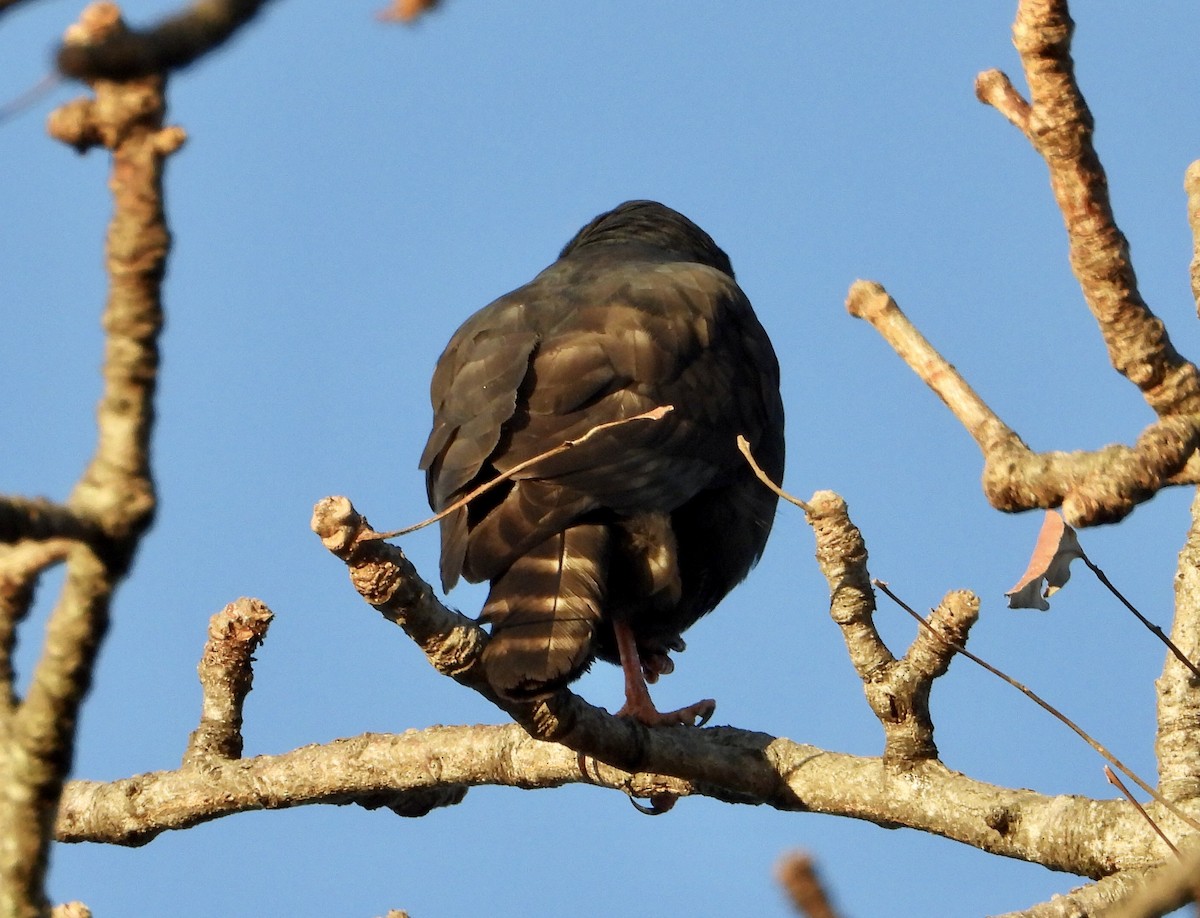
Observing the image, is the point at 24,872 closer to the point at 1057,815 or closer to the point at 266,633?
the point at 1057,815

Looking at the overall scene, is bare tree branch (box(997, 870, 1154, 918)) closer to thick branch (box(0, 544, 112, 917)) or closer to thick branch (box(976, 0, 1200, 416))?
thick branch (box(976, 0, 1200, 416))

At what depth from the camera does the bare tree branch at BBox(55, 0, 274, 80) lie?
1224mm

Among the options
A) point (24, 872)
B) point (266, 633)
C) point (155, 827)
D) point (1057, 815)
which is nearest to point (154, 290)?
point (24, 872)

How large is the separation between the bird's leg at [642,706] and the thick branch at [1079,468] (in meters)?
2.75

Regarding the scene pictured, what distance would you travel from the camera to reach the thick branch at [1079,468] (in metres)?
2.41

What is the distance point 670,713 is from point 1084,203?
10.2ft

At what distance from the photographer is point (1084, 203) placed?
2453mm

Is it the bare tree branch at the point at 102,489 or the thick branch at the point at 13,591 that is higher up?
the thick branch at the point at 13,591

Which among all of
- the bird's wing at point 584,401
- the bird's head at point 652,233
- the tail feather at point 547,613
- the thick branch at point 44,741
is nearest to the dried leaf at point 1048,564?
the tail feather at point 547,613

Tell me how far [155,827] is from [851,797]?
6.78ft

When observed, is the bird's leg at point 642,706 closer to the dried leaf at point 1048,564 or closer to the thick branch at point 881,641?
the thick branch at point 881,641

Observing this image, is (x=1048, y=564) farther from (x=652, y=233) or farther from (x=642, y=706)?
(x=652, y=233)

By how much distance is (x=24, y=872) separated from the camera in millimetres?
1878

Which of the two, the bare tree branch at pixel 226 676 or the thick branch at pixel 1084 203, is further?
the bare tree branch at pixel 226 676
